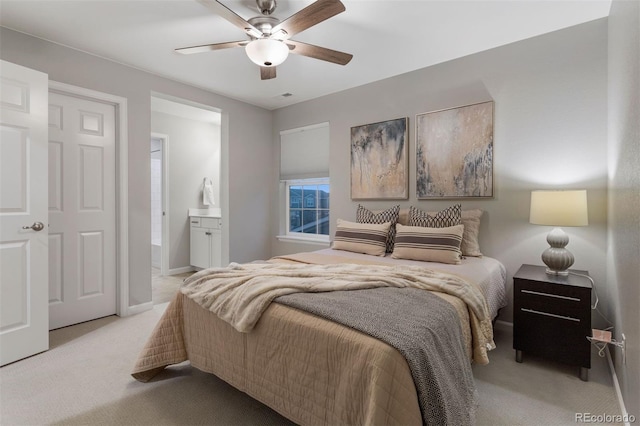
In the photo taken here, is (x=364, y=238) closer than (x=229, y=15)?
No

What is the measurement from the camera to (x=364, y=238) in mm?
3010

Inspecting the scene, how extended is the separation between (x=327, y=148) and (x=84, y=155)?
263 centimetres

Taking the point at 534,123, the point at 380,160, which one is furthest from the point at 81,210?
the point at 534,123

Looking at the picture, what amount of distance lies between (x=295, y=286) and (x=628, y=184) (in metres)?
1.65

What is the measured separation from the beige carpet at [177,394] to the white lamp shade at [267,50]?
2105 millimetres

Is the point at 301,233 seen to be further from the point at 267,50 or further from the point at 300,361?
the point at 300,361

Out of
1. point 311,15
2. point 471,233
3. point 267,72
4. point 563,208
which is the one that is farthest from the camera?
point 471,233

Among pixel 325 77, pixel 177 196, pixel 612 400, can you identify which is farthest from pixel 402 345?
pixel 177 196

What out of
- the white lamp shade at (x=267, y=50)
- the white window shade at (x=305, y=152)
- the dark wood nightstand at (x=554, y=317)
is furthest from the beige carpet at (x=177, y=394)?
the white window shade at (x=305, y=152)

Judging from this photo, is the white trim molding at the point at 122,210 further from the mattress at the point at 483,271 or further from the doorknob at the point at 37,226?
the mattress at the point at 483,271

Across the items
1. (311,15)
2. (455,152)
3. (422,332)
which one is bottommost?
(422,332)

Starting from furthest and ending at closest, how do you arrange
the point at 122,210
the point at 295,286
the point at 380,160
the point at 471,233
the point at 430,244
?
the point at 380,160 < the point at 122,210 < the point at 471,233 < the point at 430,244 < the point at 295,286

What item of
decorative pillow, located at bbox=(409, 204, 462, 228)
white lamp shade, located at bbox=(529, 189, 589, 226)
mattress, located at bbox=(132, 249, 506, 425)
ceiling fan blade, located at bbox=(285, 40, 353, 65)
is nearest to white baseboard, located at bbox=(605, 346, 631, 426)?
mattress, located at bbox=(132, 249, 506, 425)

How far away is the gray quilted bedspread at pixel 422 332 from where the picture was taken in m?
1.12
